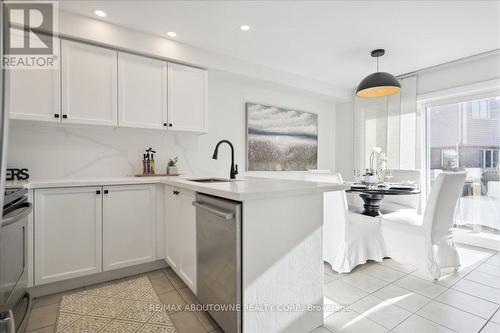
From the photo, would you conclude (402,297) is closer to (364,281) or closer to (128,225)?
(364,281)

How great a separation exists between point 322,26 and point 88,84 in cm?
244

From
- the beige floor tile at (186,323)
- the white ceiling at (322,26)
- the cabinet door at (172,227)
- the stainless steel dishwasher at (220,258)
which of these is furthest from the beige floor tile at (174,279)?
the white ceiling at (322,26)

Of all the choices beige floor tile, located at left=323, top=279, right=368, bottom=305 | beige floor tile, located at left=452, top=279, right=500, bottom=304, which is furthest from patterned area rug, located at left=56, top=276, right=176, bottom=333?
beige floor tile, located at left=452, top=279, right=500, bottom=304

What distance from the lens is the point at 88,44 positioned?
2402mm

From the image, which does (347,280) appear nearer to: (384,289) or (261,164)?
(384,289)

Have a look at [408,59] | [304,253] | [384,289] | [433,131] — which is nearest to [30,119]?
[304,253]

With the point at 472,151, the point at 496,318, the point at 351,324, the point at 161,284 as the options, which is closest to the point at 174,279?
the point at 161,284

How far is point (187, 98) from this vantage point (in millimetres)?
2945

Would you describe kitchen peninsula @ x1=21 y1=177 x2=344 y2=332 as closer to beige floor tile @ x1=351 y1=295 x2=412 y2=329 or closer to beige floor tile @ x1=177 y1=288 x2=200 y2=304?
beige floor tile @ x1=177 y1=288 x2=200 y2=304

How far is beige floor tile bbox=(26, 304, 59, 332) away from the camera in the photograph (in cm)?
166

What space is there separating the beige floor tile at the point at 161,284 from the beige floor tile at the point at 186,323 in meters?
0.40

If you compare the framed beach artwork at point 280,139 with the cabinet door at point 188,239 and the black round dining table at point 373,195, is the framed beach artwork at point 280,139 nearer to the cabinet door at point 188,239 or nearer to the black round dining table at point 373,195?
the black round dining table at point 373,195

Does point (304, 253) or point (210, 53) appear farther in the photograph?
point (210, 53)

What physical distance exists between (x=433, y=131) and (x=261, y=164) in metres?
2.75
